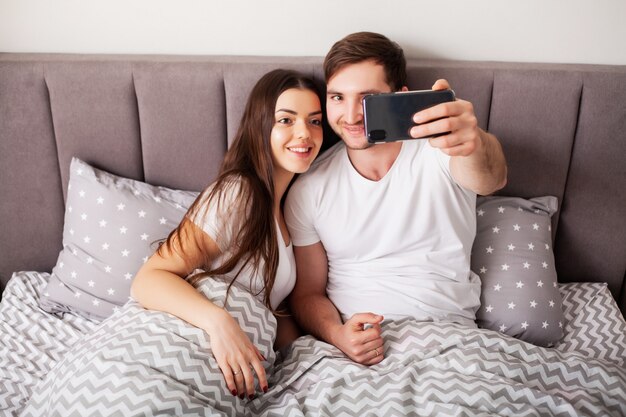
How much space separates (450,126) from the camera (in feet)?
3.27

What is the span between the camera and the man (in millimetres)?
1257

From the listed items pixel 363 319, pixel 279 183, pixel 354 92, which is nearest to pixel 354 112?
pixel 354 92

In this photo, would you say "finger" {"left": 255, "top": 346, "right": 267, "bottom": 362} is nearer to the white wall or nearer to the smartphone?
the smartphone

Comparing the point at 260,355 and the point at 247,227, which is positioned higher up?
the point at 247,227

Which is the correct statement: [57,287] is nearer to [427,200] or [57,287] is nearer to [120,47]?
[120,47]

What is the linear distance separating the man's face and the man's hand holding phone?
0.82ft

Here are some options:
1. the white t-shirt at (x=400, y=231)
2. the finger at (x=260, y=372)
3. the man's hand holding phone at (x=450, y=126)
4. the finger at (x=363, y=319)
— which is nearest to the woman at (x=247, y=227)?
the finger at (x=260, y=372)

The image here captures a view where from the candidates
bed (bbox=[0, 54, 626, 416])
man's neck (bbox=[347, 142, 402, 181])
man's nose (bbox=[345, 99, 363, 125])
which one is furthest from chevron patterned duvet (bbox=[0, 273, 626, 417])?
man's nose (bbox=[345, 99, 363, 125])

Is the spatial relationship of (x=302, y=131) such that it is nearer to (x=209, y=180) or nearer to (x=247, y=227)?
(x=247, y=227)

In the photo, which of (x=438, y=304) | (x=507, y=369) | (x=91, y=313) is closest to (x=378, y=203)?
(x=438, y=304)

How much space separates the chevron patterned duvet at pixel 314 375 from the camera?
0.99 m

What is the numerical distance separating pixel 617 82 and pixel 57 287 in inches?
63.8

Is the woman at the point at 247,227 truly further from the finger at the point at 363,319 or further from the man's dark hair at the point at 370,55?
the finger at the point at 363,319

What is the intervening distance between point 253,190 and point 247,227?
0.29 feet
